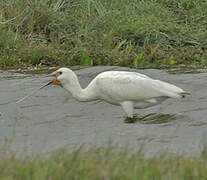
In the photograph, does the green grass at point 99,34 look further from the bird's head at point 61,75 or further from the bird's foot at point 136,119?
the bird's head at point 61,75

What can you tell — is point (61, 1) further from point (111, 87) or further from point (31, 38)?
point (111, 87)

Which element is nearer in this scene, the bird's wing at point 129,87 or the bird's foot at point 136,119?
the bird's wing at point 129,87

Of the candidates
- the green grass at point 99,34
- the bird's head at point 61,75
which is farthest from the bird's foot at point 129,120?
the green grass at point 99,34

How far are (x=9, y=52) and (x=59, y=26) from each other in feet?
5.57

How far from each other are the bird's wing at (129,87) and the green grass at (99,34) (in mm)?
3639

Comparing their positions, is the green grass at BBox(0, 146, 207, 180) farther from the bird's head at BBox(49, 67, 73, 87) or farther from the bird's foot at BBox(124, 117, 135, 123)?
the bird's head at BBox(49, 67, 73, 87)

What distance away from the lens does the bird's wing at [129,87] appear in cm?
752

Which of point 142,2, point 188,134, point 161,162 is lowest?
point 188,134

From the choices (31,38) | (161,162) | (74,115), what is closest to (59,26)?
(31,38)

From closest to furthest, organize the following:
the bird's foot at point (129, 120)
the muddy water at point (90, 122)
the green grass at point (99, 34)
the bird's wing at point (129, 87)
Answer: the muddy water at point (90, 122), the bird's wing at point (129, 87), the bird's foot at point (129, 120), the green grass at point (99, 34)

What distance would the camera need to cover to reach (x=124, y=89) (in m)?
7.55

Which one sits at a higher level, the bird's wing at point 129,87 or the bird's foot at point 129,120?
the bird's wing at point 129,87

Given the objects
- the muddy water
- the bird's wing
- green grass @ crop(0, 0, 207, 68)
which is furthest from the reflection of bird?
green grass @ crop(0, 0, 207, 68)

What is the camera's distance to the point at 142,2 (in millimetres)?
13961
